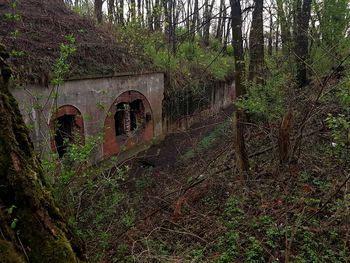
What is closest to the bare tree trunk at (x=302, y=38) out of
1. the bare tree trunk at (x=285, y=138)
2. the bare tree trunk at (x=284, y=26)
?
the bare tree trunk at (x=284, y=26)

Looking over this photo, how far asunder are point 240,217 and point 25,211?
12.8ft

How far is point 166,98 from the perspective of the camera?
14164mm

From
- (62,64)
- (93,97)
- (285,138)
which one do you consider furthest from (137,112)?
(285,138)

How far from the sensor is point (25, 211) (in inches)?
84.7

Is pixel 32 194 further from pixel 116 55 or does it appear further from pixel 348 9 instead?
pixel 116 55

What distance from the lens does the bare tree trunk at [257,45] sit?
356 inches

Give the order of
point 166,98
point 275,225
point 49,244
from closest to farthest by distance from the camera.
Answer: point 49,244, point 275,225, point 166,98

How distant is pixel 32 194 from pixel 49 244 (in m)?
0.36

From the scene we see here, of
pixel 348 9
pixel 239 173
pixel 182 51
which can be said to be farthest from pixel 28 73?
pixel 182 51

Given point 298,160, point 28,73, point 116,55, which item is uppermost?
point 116,55

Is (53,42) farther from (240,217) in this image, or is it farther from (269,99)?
(240,217)

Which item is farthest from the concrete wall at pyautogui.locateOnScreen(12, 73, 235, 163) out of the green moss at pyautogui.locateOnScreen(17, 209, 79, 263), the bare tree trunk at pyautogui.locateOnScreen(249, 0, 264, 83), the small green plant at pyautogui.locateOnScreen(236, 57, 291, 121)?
the bare tree trunk at pyautogui.locateOnScreen(249, 0, 264, 83)

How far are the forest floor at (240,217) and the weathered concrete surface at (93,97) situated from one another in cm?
234

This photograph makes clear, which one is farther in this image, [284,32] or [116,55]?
[116,55]
